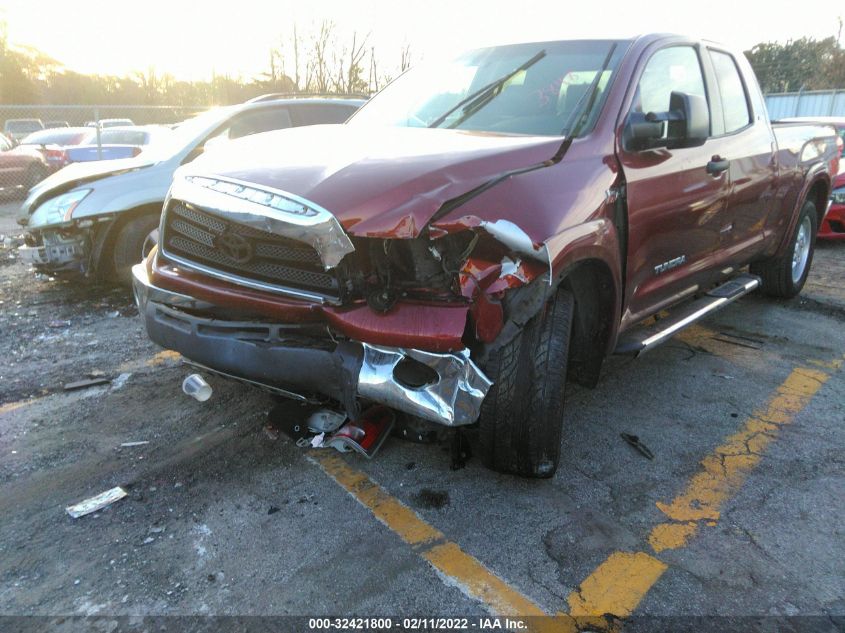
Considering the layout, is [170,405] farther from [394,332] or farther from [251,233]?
[394,332]

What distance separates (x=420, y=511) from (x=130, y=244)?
4.18 m

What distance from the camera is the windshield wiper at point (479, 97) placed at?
11.9ft

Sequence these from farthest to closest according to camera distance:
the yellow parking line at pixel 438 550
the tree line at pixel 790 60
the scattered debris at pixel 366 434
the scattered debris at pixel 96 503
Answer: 1. the tree line at pixel 790 60
2. the scattered debris at pixel 366 434
3. the scattered debris at pixel 96 503
4. the yellow parking line at pixel 438 550

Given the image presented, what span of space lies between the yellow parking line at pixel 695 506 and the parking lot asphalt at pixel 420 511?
0.01m

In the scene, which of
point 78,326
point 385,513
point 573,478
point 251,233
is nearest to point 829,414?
point 573,478

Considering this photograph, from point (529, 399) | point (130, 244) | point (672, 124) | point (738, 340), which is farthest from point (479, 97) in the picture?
point (130, 244)

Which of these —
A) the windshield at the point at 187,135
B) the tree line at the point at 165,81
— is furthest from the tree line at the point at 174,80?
the windshield at the point at 187,135

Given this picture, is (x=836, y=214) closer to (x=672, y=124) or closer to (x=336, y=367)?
(x=672, y=124)

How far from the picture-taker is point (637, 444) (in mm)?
3441

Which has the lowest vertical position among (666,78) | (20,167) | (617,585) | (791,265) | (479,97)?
(617,585)

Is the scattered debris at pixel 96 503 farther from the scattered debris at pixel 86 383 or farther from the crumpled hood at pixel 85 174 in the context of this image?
the crumpled hood at pixel 85 174

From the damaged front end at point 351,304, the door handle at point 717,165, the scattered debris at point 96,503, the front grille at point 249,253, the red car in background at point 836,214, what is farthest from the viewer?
the red car in background at point 836,214

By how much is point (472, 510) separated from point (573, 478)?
0.58 meters

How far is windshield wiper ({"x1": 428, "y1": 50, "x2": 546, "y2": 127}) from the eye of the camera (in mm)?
3631
